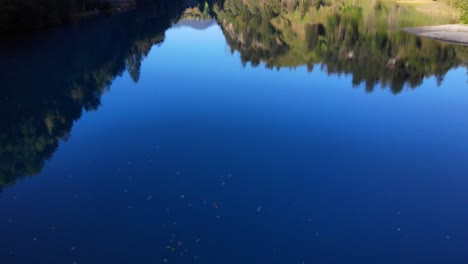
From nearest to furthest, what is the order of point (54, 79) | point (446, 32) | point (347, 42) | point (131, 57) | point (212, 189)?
point (212, 189)
point (54, 79)
point (131, 57)
point (347, 42)
point (446, 32)

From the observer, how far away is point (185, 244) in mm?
16156

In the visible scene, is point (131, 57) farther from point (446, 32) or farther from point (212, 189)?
point (446, 32)

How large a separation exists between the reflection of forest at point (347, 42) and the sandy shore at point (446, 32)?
2451mm

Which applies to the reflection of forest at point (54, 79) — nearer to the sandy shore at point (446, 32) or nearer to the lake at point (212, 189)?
the lake at point (212, 189)

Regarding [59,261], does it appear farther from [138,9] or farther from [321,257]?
[138,9]

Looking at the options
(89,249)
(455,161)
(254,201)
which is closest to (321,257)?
(254,201)

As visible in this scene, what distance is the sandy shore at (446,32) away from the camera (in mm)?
61972

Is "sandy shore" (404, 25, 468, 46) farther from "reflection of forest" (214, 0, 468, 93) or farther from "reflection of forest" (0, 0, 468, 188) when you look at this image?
"reflection of forest" (0, 0, 468, 188)

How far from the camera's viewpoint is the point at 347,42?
66.0 meters

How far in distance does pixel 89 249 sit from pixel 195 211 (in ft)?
16.1

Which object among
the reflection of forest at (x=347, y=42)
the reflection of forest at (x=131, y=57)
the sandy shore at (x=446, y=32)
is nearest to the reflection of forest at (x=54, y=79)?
the reflection of forest at (x=131, y=57)

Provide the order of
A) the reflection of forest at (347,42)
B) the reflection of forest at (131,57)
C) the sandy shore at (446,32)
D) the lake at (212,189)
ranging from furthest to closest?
1. the sandy shore at (446,32)
2. the reflection of forest at (347,42)
3. the reflection of forest at (131,57)
4. the lake at (212,189)

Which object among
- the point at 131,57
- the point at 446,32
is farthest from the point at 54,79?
the point at 446,32

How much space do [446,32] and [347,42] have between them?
17493 mm
